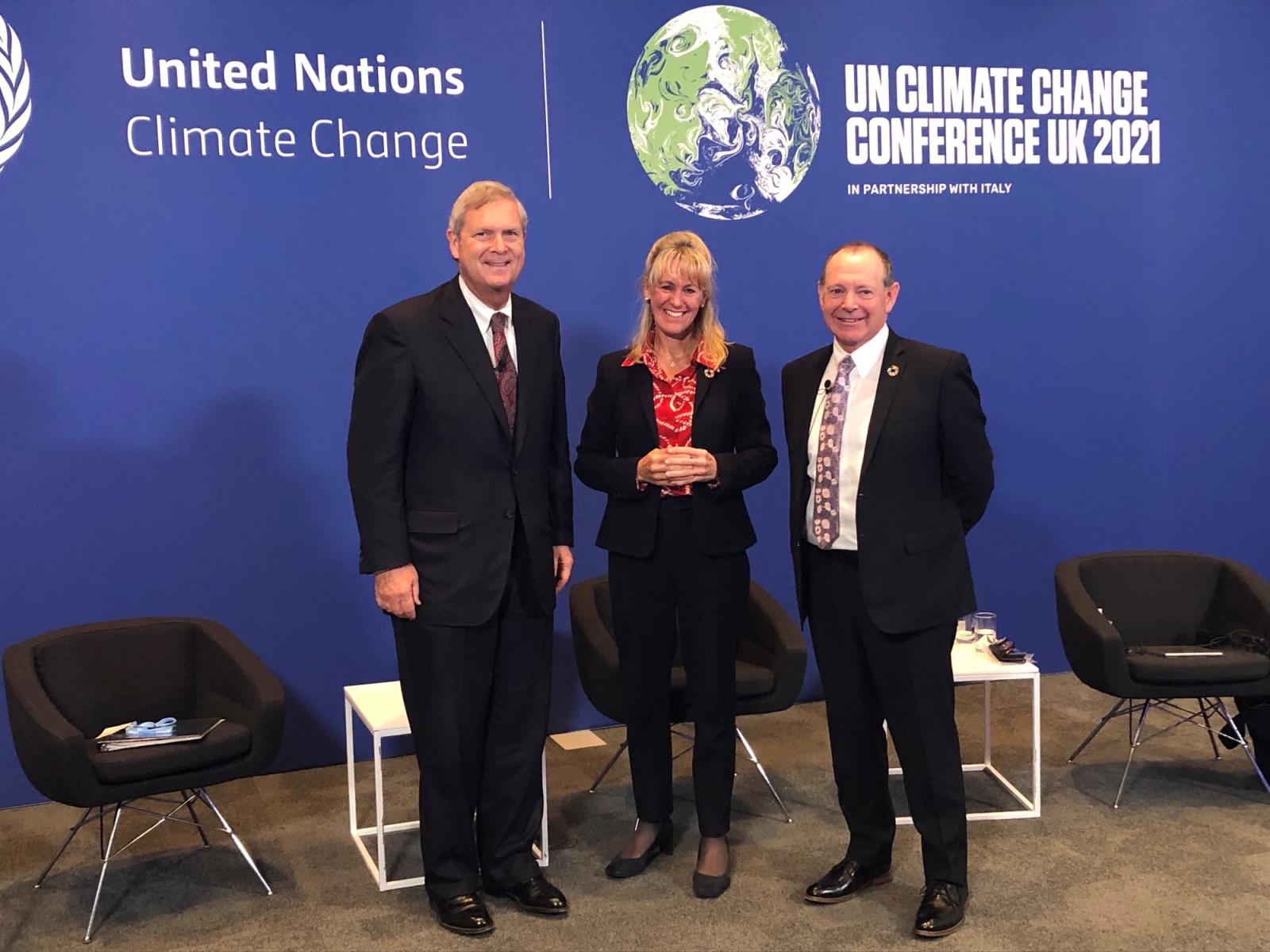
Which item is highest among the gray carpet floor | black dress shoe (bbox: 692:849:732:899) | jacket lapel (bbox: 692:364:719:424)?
jacket lapel (bbox: 692:364:719:424)

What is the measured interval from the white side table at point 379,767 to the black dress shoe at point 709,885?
1.65ft

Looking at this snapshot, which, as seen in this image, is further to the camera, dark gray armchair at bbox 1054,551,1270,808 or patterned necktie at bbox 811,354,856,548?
dark gray armchair at bbox 1054,551,1270,808

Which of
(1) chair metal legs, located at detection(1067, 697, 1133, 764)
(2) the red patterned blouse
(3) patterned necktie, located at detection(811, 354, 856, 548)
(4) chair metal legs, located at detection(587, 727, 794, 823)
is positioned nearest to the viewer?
(3) patterned necktie, located at detection(811, 354, 856, 548)

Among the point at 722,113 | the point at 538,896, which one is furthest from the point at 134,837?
the point at 722,113

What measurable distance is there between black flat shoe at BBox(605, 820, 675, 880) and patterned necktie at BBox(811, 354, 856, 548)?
1.10m

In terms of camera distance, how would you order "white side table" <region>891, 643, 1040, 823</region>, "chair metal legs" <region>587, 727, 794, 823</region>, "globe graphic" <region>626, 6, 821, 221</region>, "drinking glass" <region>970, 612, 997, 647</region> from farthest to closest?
"globe graphic" <region>626, 6, 821, 221</region> < "drinking glass" <region>970, 612, 997, 647</region> < "chair metal legs" <region>587, 727, 794, 823</region> < "white side table" <region>891, 643, 1040, 823</region>

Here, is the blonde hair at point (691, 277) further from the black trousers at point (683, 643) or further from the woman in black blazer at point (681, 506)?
the black trousers at point (683, 643)

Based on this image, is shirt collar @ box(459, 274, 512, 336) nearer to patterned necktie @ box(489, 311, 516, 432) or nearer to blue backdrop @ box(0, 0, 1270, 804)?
patterned necktie @ box(489, 311, 516, 432)

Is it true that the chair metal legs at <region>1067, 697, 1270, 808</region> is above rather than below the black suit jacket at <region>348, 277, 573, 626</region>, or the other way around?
below

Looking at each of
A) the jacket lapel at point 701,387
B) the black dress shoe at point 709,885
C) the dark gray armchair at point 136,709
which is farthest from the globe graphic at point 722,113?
the black dress shoe at point 709,885

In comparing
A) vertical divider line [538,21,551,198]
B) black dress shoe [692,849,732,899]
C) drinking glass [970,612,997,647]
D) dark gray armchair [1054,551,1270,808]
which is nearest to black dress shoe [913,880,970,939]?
black dress shoe [692,849,732,899]

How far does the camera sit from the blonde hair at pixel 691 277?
3.68m

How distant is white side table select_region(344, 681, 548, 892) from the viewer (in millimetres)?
3982

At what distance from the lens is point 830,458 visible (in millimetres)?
3588
